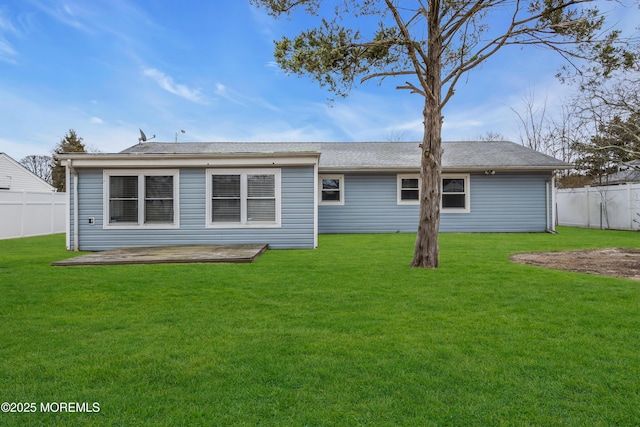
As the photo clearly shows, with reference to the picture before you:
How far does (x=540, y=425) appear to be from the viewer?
191 cm

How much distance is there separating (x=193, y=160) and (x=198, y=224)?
5.40 feet

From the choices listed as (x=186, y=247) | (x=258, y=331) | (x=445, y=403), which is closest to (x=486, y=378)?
(x=445, y=403)

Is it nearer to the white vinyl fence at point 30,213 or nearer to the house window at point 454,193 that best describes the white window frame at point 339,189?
the house window at point 454,193

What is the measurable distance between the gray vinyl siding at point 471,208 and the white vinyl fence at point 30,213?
1138 cm

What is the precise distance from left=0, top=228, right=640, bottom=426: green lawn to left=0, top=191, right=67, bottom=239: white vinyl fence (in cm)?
1072

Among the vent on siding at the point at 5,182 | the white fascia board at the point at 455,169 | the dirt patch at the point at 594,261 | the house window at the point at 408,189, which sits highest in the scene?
the vent on siding at the point at 5,182

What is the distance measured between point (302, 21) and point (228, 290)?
564 cm

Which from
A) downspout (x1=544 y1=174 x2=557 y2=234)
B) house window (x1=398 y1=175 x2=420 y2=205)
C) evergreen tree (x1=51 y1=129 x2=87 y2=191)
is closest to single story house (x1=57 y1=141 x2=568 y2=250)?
house window (x1=398 y1=175 x2=420 y2=205)

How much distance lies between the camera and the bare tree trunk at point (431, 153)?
6.66m

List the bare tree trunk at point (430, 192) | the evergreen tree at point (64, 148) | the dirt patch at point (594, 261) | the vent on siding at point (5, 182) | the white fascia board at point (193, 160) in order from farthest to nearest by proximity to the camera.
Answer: the evergreen tree at point (64, 148) → the vent on siding at point (5, 182) → the white fascia board at point (193, 160) → the bare tree trunk at point (430, 192) → the dirt patch at point (594, 261)

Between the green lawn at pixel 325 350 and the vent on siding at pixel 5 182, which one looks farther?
the vent on siding at pixel 5 182

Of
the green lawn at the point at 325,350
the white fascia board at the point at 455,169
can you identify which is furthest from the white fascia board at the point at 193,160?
the green lawn at the point at 325,350

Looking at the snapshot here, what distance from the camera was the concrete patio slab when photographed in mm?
7098

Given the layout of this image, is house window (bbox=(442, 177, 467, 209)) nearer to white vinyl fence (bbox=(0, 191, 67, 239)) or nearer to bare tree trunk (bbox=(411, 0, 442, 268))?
bare tree trunk (bbox=(411, 0, 442, 268))
